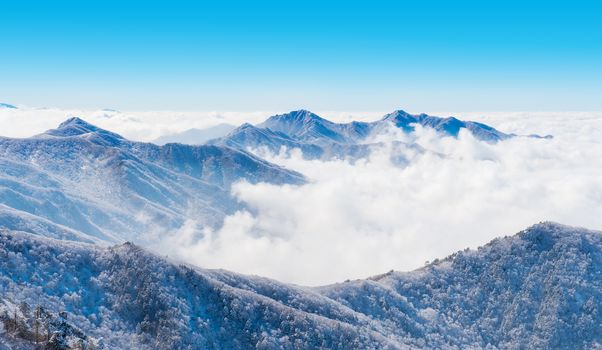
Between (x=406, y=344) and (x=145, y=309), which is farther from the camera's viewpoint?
(x=406, y=344)

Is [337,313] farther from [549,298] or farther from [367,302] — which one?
[549,298]

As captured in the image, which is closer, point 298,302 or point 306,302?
point 298,302

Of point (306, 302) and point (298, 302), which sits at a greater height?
point (298, 302)

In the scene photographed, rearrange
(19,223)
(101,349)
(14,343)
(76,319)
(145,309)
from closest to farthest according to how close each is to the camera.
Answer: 1. (14,343)
2. (101,349)
3. (76,319)
4. (145,309)
5. (19,223)

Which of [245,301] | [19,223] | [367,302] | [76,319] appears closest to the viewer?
[76,319]

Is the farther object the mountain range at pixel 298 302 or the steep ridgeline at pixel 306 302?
the steep ridgeline at pixel 306 302

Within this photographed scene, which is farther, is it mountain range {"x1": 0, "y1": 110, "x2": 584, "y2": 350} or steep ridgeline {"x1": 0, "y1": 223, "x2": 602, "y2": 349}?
steep ridgeline {"x1": 0, "y1": 223, "x2": 602, "y2": 349}

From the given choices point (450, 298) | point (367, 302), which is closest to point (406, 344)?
point (367, 302)

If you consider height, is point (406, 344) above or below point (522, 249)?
below
